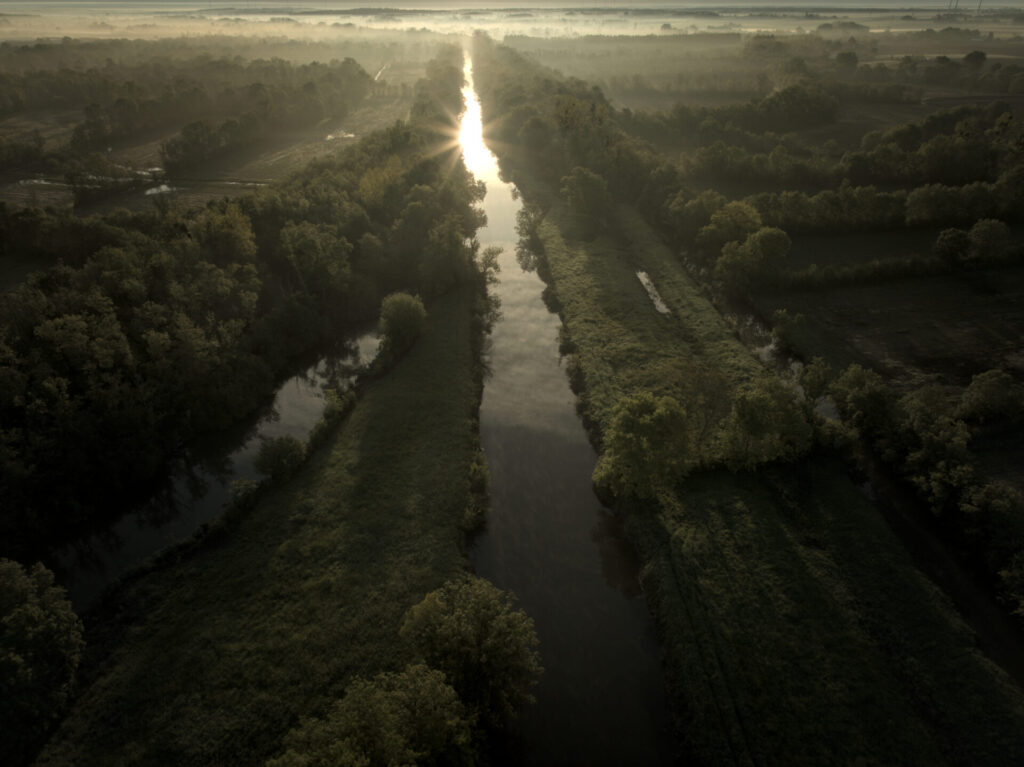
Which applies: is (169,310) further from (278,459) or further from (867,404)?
(867,404)

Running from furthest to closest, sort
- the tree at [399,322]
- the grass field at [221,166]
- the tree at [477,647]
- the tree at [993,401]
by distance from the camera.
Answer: the grass field at [221,166] → the tree at [399,322] → the tree at [993,401] → the tree at [477,647]

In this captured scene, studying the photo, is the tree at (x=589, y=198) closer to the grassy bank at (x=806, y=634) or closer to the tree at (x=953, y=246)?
the tree at (x=953, y=246)

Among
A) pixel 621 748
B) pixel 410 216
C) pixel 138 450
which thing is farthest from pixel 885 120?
pixel 138 450

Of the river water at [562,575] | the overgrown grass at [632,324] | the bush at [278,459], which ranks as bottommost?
the river water at [562,575]

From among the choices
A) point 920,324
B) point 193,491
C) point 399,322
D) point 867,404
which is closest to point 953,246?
point 920,324

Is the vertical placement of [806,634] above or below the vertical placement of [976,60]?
below

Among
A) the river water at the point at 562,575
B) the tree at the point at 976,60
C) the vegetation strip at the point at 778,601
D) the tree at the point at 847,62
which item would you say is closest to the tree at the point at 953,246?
the vegetation strip at the point at 778,601

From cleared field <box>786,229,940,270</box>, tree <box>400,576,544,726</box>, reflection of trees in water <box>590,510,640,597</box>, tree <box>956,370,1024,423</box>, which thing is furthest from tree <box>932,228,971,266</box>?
tree <box>400,576,544,726</box>
